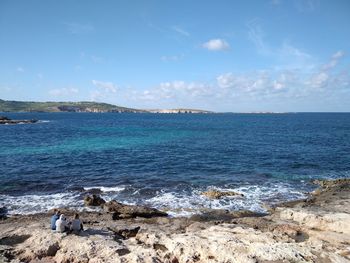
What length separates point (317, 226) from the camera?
21766 mm

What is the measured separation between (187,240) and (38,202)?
62.3 feet

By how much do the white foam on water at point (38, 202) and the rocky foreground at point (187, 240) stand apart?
11.7 ft

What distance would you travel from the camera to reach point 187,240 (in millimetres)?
18188

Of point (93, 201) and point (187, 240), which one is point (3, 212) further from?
point (187, 240)

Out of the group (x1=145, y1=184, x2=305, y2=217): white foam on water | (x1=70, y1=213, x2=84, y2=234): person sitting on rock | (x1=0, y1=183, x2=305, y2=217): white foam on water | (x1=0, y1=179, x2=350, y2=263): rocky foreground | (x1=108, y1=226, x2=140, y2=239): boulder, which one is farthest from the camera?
(x1=145, y1=184, x2=305, y2=217): white foam on water

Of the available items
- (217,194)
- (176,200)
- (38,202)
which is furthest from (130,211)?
(38,202)

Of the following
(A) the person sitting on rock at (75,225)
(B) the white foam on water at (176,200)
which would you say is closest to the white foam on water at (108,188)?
(B) the white foam on water at (176,200)

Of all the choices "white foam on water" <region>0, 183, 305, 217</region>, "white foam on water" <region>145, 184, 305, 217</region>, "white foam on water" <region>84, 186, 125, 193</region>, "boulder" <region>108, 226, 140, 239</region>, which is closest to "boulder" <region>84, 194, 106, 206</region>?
"white foam on water" <region>0, 183, 305, 217</region>

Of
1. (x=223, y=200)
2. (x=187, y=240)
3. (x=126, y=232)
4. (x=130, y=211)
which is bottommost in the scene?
(x=223, y=200)

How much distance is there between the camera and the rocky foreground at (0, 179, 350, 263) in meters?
16.7

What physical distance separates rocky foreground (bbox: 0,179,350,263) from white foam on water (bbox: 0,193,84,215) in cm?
356

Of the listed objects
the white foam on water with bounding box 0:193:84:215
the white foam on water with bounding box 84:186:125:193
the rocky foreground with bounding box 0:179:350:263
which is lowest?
the white foam on water with bounding box 0:193:84:215

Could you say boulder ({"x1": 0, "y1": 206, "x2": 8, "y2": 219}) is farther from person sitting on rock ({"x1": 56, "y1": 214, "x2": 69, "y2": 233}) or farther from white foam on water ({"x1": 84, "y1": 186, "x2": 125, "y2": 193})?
person sitting on rock ({"x1": 56, "y1": 214, "x2": 69, "y2": 233})

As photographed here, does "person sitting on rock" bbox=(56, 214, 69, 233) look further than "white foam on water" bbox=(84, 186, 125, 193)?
No
